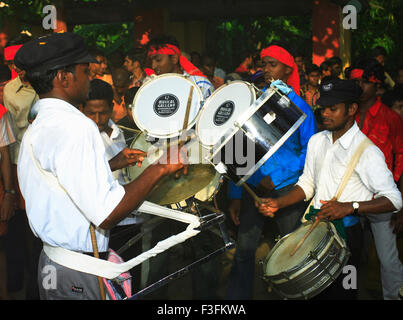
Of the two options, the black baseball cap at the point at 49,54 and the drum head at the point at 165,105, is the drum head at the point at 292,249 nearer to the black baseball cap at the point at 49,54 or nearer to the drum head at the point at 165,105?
the drum head at the point at 165,105

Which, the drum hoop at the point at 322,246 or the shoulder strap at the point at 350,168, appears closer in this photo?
the drum hoop at the point at 322,246

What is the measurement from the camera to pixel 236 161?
3256 mm

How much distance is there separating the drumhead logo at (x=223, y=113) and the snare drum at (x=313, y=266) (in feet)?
3.06

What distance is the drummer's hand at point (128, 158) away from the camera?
3.02 m

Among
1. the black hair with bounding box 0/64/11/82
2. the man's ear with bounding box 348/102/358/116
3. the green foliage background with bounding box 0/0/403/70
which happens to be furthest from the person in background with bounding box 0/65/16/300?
the green foliage background with bounding box 0/0/403/70

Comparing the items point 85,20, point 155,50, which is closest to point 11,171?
point 155,50

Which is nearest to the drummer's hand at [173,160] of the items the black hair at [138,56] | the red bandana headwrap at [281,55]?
the red bandana headwrap at [281,55]

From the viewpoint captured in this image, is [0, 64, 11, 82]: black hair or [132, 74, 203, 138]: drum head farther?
[0, 64, 11, 82]: black hair

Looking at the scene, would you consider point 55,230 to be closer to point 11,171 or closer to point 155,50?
point 11,171

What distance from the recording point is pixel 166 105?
3305 millimetres

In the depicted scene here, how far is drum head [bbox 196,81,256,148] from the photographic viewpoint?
317 centimetres

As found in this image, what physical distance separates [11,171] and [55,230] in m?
2.59

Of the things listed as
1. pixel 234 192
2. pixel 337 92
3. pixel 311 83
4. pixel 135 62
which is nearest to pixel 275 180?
pixel 234 192

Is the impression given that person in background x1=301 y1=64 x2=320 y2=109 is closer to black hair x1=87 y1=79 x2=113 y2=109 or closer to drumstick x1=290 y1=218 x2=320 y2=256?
black hair x1=87 y1=79 x2=113 y2=109
